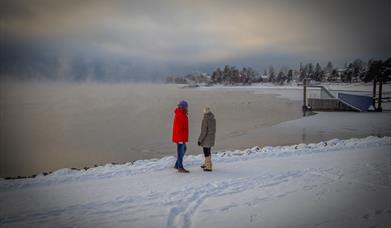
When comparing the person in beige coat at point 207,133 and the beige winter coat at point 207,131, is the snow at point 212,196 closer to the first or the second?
the person in beige coat at point 207,133

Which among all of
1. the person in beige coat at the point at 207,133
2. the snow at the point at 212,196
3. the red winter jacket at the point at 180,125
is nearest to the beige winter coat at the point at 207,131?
the person in beige coat at the point at 207,133

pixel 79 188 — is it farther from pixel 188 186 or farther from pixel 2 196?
pixel 188 186

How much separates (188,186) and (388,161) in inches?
188

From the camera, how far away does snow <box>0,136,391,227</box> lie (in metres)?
3.89

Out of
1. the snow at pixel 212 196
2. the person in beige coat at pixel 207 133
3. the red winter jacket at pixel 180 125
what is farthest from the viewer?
the person in beige coat at pixel 207 133

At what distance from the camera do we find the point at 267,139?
13.5 meters

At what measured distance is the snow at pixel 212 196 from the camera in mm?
3889

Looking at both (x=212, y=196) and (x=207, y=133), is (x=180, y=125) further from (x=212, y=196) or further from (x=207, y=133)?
(x=212, y=196)

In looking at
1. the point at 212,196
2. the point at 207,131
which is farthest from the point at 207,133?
the point at 212,196

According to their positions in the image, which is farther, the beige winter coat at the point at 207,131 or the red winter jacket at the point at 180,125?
the beige winter coat at the point at 207,131

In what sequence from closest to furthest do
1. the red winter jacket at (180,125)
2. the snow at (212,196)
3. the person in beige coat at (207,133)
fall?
1. the snow at (212,196)
2. the red winter jacket at (180,125)
3. the person in beige coat at (207,133)

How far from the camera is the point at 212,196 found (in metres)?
4.72

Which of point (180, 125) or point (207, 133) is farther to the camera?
point (207, 133)

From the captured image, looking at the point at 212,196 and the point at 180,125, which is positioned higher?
the point at 180,125
